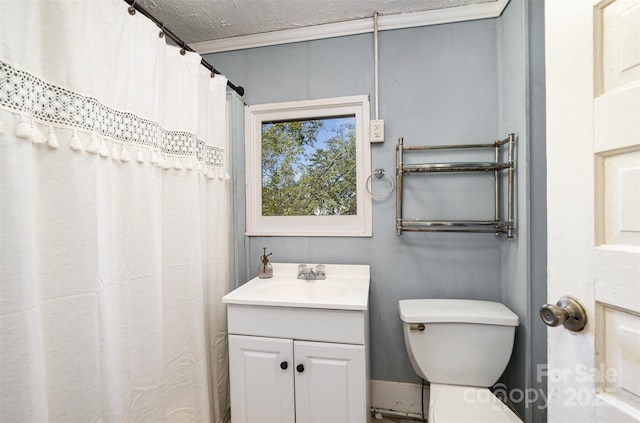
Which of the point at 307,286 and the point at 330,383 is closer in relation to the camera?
the point at 330,383

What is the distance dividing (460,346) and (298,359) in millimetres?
737

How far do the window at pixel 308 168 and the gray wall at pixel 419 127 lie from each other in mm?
75

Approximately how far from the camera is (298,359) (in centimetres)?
115

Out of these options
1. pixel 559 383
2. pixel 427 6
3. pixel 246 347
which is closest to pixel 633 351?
pixel 559 383

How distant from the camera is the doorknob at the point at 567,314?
20.6 inches

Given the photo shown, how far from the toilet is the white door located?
0.63 metres

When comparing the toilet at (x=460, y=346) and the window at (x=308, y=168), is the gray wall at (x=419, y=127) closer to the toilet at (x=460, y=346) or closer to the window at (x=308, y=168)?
the window at (x=308, y=168)

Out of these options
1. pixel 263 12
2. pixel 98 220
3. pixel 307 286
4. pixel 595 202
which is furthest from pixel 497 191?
pixel 98 220

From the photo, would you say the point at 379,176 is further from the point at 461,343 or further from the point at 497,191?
the point at 461,343

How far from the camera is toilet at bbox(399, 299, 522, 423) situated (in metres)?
1.19

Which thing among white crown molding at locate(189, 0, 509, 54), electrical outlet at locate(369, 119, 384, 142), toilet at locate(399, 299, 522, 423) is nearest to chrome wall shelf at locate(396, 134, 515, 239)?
electrical outlet at locate(369, 119, 384, 142)

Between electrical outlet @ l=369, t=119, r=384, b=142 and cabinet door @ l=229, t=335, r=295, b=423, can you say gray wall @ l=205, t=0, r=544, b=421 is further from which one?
cabinet door @ l=229, t=335, r=295, b=423

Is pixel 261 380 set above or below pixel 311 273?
below

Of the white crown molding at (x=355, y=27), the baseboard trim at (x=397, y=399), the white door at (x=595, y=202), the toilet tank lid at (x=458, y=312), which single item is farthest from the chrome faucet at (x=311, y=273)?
the white crown molding at (x=355, y=27)
